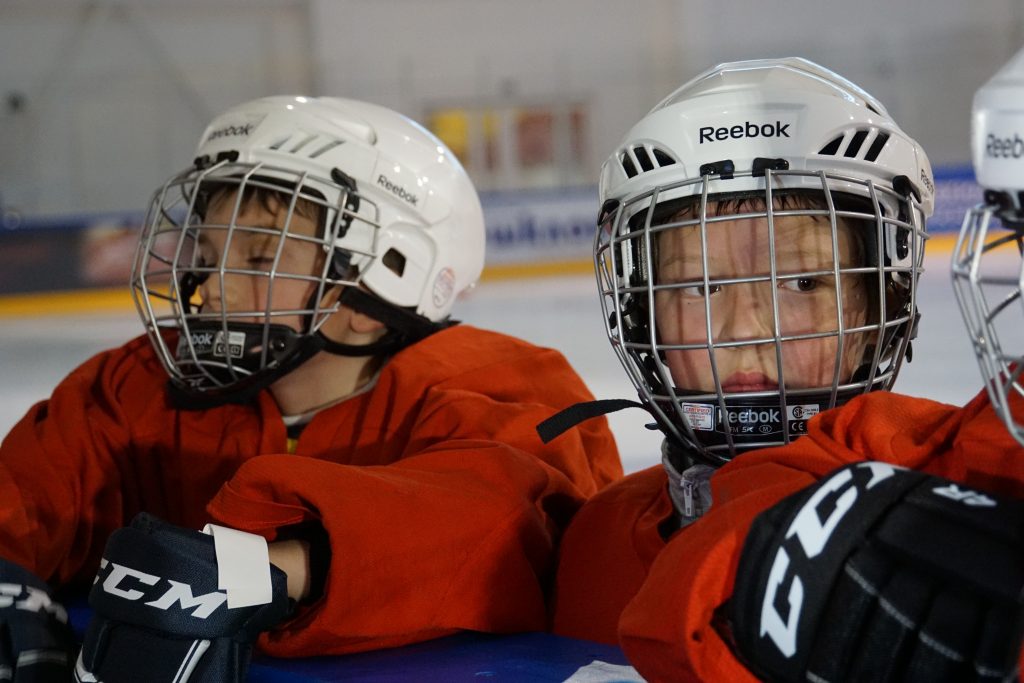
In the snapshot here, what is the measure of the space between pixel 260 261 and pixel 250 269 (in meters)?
0.02

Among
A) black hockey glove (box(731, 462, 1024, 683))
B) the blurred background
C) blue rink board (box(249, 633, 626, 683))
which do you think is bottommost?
blue rink board (box(249, 633, 626, 683))

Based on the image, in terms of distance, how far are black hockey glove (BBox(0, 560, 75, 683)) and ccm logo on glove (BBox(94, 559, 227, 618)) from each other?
0.27 m

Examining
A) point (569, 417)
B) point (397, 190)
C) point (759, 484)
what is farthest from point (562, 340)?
point (759, 484)

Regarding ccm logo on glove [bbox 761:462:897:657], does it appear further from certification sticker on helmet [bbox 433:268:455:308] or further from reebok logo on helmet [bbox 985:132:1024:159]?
certification sticker on helmet [bbox 433:268:455:308]

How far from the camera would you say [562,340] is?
520cm

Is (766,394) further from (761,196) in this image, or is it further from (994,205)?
(994,205)

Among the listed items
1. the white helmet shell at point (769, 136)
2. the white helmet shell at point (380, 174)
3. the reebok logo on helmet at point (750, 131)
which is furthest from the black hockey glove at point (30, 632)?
the reebok logo on helmet at point (750, 131)

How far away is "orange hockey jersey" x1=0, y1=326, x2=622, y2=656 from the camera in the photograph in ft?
4.31

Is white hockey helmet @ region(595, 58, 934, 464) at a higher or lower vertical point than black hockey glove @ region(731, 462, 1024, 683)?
higher

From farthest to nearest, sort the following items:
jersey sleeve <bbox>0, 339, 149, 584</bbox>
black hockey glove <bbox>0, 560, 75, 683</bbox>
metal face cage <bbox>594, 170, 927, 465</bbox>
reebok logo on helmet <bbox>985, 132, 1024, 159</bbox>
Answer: jersey sleeve <bbox>0, 339, 149, 584</bbox>
black hockey glove <bbox>0, 560, 75, 683</bbox>
metal face cage <bbox>594, 170, 927, 465</bbox>
reebok logo on helmet <bbox>985, 132, 1024, 159</bbox>

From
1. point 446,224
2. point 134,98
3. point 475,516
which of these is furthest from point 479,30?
point 475,516

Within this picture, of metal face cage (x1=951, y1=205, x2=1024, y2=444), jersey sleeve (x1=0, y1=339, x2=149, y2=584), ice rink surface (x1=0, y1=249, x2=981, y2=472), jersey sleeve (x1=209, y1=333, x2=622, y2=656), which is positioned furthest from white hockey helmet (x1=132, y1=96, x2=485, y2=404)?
metal face cage (x1=951, y1=205, x2=1024, y2=444)

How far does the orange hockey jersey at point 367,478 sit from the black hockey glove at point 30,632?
0.16 meters

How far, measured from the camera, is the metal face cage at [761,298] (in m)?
1.31
